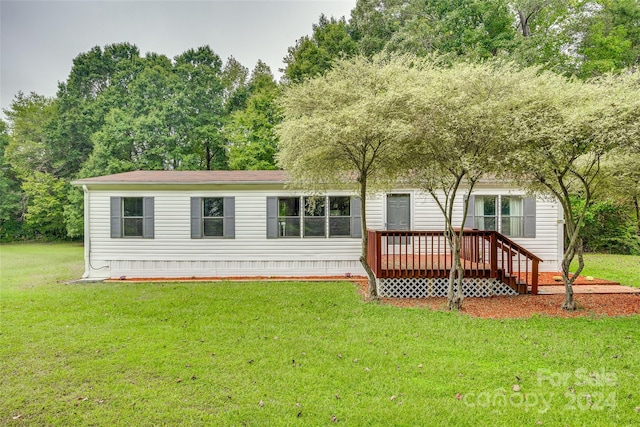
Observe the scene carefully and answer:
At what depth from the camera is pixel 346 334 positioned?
206 inches

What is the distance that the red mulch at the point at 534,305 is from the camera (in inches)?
→ 250

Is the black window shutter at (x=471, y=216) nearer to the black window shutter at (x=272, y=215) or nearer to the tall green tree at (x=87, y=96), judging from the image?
the black window shutter at (x=272, y=215)

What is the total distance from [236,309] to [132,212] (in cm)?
586

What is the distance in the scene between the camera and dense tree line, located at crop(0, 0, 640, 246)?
54.3 ft

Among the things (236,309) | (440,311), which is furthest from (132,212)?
(440,311)

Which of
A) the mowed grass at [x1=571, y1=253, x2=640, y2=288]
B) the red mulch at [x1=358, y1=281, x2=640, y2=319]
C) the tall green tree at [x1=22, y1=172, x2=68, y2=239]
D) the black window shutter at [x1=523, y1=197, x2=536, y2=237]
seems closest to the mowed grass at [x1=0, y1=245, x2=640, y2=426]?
the red mulch at [x1=358, y1=281, x2=640, y2=319]

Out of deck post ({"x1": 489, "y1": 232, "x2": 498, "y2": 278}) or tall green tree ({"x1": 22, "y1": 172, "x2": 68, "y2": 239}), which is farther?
tall green tree ({"x1": 22, "y1": 172, "x2": 68, "y2": 239})

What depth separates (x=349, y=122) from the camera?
621 cm

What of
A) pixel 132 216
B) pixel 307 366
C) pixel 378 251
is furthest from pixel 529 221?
pixel 132 216

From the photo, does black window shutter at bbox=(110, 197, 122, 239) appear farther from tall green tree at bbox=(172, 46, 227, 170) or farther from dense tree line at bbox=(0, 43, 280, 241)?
tall green tree at bbox=(172, 46, 227, 170)

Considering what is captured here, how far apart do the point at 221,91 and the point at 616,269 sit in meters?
21.9

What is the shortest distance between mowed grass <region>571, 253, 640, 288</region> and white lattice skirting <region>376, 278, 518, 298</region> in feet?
13.4

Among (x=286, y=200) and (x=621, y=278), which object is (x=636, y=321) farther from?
(x=286, y=200)

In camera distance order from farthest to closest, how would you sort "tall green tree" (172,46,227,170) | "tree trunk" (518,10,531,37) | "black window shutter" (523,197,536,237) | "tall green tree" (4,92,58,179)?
"tall green tree" (4,92,58,179) → "tall green tree" (172,46,227,170) → "tree trunk" (518,10,531,37) → "black window shutter" (523,197,536,237)
